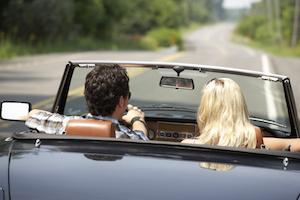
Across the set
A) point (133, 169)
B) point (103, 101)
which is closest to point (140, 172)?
point (133, 169)

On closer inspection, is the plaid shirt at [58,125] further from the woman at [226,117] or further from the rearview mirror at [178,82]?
the rearview mirror at [178,82]

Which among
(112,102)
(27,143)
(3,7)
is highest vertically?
(3,7)

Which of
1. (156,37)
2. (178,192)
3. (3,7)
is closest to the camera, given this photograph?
(178,192)

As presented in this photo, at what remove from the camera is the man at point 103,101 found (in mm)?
2789

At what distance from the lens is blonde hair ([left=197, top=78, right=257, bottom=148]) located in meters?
2.78

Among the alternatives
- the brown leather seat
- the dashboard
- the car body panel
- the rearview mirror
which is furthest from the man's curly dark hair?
the dashboard

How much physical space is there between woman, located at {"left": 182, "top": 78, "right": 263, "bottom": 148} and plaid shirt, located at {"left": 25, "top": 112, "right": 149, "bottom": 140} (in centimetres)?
39

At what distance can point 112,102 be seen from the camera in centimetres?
282

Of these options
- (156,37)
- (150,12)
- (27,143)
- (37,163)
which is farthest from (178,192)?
(150,12)

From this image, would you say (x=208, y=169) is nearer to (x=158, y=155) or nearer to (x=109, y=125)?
(x=158, y=155)

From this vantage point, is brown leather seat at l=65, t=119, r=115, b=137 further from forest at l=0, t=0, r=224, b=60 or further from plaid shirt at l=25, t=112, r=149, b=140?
forest at l=0, t=0, r=224, b=60

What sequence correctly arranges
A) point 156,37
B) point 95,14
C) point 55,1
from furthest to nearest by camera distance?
point 156,37, point 95,14, point 55,1

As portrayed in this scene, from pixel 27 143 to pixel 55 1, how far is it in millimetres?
37803

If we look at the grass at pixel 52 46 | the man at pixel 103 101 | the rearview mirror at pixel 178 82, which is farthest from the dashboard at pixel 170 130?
the grass at pixel 52 46
